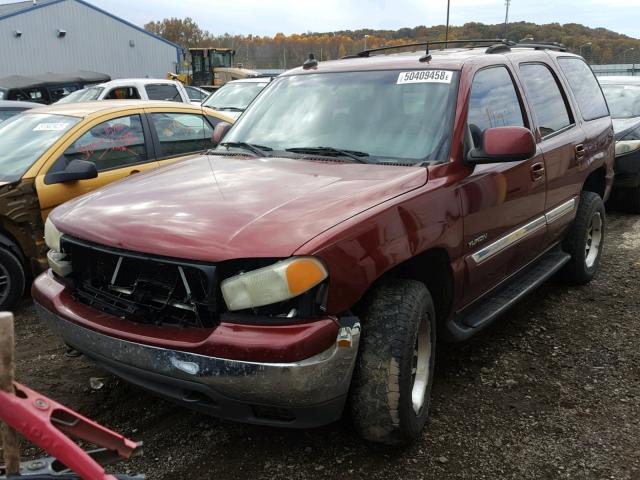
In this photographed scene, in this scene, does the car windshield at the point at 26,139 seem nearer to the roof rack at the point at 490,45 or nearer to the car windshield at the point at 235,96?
the roof rack at the point at 490,45

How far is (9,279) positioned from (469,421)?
3481 mm

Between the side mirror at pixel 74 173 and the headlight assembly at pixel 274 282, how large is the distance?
2804mm

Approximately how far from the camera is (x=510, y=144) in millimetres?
3162

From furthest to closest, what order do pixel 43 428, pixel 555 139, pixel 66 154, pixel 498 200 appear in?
pixel 66 154 < pixel 555 139 < pixel 498 200 < pixel 43 428

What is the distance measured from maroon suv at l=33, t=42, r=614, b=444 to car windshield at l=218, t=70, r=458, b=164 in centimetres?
1

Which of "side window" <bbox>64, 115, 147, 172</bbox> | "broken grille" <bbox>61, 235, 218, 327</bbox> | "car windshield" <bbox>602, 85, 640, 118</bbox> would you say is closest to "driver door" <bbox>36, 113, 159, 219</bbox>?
"side window" <bbox>64, 115, 147, 172</bbox>

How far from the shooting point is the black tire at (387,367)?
2645 millimetres

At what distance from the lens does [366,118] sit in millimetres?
3564

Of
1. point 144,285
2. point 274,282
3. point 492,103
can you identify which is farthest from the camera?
point 492,103

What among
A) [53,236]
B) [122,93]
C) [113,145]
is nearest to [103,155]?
[113,145]

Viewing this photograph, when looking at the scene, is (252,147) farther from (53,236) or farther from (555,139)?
(555,139)

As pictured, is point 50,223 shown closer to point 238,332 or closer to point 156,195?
point 156,195

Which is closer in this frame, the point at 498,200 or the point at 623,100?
the point at 498,200

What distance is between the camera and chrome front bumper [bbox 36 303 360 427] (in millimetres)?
2350
